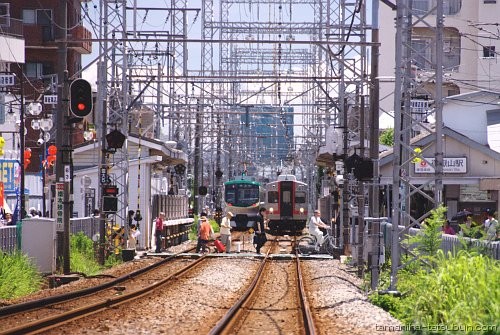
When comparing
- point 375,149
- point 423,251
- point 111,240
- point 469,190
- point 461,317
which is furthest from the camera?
point 469,190

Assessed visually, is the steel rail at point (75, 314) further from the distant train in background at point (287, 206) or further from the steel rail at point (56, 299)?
the distant train in background at point (287, 206)

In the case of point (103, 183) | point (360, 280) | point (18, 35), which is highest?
point (18, 35)

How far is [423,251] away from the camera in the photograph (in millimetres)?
16281

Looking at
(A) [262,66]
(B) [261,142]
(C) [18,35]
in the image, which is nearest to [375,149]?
(C) [18,35]

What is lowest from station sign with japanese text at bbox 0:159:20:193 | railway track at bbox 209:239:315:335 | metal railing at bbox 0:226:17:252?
railway track at bbox 209:239:315:335

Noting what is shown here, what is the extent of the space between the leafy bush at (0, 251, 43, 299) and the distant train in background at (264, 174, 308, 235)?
31.5 m

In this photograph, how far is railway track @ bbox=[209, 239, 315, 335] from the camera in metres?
13.6

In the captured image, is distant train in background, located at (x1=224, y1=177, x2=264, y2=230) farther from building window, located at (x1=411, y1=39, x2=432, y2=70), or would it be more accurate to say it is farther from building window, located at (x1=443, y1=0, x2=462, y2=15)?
building window, located at (x1=443, y1=0, x2=462, y2=15)

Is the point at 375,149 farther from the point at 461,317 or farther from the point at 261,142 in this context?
the point at 261,142

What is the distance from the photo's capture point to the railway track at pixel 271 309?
13.6m

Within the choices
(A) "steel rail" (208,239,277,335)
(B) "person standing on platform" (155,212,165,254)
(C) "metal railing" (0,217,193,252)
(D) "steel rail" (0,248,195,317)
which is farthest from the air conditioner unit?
(D) "steel rail" (0,248,195,317)

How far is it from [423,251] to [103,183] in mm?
12610

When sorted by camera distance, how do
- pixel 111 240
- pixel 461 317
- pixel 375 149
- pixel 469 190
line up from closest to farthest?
pixel 461 317, pixel 375 149, pixel 111 240, pixel 469 190

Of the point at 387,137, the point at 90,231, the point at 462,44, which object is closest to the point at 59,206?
the point at 90,231
